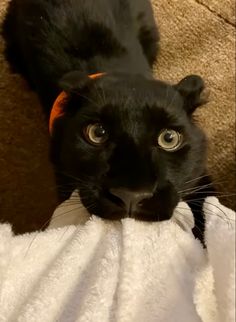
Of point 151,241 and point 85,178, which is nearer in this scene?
point 151,241

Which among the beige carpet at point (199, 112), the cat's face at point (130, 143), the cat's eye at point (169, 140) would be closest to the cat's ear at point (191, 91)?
the cat's face at point (130, 143)

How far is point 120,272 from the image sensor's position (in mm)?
612

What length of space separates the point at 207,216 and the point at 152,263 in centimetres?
9

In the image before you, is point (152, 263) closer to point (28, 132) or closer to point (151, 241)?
point (151, 241)

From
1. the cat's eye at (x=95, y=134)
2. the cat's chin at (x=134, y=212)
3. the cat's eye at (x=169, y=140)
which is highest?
the cat's eye at (x=95, y=134)

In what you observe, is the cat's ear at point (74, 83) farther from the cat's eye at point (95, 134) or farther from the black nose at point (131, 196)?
the black nose at point (131, 196)

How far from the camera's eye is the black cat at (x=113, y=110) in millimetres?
725

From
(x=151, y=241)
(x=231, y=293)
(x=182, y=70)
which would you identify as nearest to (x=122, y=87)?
(x=151, y=241)

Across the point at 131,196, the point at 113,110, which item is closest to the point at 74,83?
the point at 113,110

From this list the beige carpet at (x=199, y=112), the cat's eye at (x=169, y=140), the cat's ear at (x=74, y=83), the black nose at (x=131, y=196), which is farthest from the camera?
the beige carpet at (x=199, y=112)

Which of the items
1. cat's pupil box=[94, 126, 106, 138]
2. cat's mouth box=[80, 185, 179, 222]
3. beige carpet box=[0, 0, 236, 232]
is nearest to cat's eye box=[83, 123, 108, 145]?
cat's pupil box=[94, 126, 106, 138]

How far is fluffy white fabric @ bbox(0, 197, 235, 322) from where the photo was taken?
0.58 metres

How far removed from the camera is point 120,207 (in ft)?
2.33

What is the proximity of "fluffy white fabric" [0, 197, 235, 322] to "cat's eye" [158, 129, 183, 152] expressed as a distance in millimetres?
147
